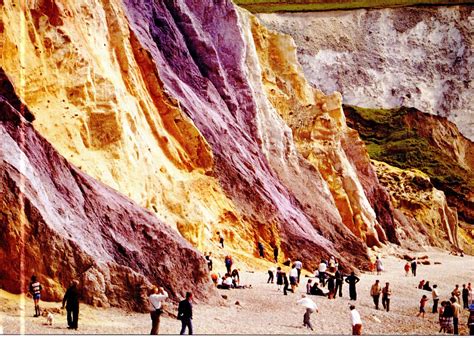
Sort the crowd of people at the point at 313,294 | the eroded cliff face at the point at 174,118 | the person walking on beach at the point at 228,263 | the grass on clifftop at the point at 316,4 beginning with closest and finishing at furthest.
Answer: the crowd of people at the point at 313,294 < the eroded cliff face at the point at 174,118 < the person walking on beach at the point at 228,263 < the grass on clifftop at the point at 316,4

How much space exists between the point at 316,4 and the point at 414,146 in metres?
20.3

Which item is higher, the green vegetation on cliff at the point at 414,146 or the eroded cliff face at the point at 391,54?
the eroded cliff face at the point at 391,54

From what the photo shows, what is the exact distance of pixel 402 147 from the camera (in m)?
54.6

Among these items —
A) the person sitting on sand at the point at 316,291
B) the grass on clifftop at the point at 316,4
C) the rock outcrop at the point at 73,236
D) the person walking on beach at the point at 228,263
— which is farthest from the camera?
the grass on clifftop at the point at 316,4

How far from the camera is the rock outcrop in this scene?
12766 mm

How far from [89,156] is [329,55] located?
48.9 m

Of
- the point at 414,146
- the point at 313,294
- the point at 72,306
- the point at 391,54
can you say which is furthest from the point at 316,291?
the point at 391,54

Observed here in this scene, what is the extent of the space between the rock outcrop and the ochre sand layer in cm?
48

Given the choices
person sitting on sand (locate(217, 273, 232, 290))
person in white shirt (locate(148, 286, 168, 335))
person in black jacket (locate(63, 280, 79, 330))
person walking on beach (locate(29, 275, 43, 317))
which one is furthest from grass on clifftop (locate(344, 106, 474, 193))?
person in black jacket (locate(63, 280, 79, 330))

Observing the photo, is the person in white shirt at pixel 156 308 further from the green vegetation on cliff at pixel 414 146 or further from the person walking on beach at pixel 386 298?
the green vegetation on cliff at pixel 414 146

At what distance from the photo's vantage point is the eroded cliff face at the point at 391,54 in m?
63.1

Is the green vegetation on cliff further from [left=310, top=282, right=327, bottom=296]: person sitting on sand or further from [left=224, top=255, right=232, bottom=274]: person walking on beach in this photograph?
[left=310, top=282, right=327, bottom=296]: person sitting on sand

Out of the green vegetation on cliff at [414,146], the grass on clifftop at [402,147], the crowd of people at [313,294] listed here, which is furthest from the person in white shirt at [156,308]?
the green vegetation on cliff at [414,146]

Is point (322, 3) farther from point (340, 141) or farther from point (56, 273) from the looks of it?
point (56, 273)
